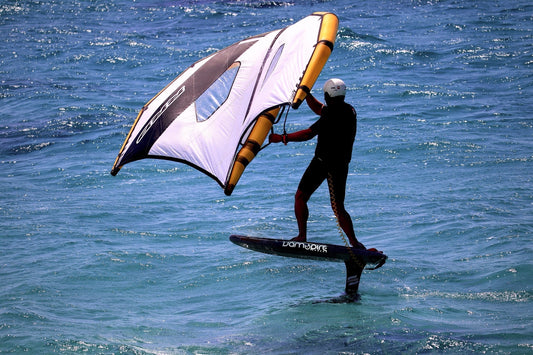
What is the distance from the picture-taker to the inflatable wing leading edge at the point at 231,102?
22.9 feet

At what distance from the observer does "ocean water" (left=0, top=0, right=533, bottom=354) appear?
7613 millimetres

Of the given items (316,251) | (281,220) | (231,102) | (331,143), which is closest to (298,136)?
(331,143)

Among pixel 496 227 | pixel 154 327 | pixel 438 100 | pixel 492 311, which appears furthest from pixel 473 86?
pixel 154 327

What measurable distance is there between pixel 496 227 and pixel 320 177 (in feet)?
13.7

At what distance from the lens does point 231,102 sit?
7770mm

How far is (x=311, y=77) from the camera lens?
668 centimetres

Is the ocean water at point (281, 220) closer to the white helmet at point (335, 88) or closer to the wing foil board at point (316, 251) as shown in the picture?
the wing foil board at point (316, 251)

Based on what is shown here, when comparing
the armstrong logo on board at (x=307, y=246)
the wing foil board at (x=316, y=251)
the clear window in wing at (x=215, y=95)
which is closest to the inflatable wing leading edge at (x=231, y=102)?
the clear window in wing at (x=215, y=95)

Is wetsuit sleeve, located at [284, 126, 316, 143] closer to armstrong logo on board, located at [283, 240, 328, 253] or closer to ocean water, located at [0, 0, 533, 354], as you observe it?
armstrong logo on board, located at [283, 240, 328, 253]

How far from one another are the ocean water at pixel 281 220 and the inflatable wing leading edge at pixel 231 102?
2.02m

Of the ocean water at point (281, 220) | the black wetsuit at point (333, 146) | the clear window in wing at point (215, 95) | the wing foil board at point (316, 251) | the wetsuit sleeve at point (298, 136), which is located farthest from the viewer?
the clear window in wing at point (215, 95)

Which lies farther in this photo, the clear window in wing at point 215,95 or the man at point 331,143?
the clear window in wing at point 215,95

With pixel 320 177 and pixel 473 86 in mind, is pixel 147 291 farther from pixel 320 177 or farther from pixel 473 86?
pixel 473 86

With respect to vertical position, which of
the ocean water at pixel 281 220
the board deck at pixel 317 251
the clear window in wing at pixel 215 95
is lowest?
the ocean water at pixel 281 220
